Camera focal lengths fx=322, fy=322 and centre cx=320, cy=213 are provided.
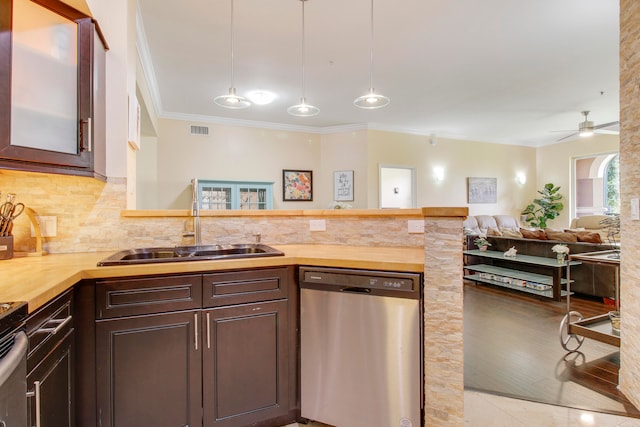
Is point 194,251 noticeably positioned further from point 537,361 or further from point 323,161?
point 323,161

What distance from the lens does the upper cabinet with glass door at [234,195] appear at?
552cm

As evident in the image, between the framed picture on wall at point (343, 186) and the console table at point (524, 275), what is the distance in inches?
96.4

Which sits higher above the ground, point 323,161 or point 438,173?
point 323,161

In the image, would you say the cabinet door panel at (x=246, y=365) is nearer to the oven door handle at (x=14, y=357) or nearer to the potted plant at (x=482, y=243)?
the oven door handle at (x=14, y=357)

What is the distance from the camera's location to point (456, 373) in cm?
143

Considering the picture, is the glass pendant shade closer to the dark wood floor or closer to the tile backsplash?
the tile backsplash

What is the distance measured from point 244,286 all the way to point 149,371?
55 cm

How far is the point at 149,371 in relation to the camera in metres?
1.45

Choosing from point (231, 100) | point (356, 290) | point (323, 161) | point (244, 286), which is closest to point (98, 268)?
point (244, 286)

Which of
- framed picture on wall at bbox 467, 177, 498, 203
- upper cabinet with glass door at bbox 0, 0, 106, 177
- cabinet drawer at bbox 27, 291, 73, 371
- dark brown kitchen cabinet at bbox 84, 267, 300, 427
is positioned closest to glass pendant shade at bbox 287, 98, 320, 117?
upper cabinet with glass door at bbox 0, 0, 106, 177

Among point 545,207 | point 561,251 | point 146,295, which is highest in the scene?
point 545,207

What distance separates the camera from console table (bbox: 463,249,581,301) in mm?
3955

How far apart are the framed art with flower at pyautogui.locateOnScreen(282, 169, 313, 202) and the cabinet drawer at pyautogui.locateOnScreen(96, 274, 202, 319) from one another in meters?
4.81

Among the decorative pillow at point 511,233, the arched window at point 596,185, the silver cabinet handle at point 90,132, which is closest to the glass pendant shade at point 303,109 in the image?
the silver cabinet handle at point 90,132
